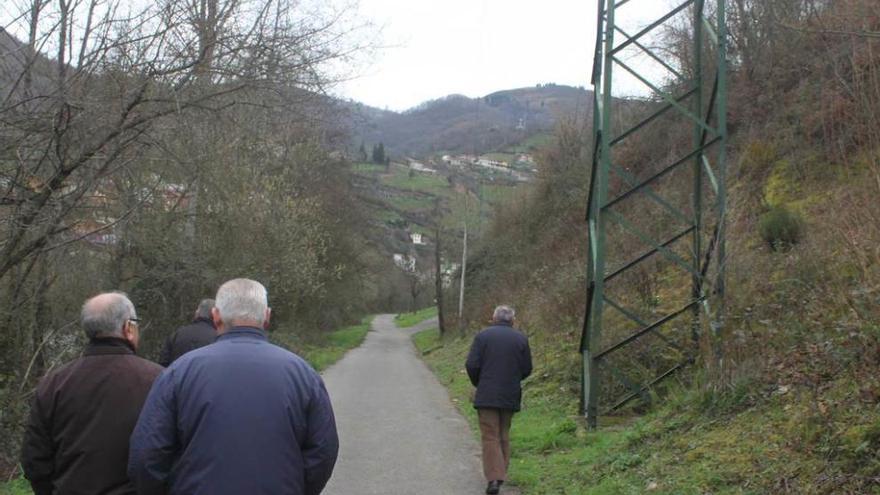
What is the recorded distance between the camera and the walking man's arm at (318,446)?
3738 millimetres

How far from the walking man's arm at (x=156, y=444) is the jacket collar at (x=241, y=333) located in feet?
0.98

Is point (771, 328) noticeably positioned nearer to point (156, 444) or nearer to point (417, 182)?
point (156, 444)

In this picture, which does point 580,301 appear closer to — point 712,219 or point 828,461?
point 712,219

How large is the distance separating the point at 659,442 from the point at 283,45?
520 centimetres

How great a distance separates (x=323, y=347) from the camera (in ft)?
111

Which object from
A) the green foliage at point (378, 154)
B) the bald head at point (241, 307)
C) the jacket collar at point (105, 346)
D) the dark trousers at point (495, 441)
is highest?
the green foliage at point (378, 154)

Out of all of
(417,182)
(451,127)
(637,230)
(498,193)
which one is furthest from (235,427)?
(417,182)

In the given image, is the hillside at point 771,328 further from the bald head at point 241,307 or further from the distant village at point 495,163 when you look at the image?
the distant village at point 495,163

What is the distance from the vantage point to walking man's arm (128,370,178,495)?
360 cm

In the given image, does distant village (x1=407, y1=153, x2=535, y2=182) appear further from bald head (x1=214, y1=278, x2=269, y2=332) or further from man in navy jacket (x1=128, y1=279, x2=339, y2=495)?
man in navy jacket (x1=128, y1=279, x2=339, y2=495)

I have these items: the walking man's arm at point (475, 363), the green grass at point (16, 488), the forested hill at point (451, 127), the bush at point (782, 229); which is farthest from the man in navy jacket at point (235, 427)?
the forested hill at point (451, 127)

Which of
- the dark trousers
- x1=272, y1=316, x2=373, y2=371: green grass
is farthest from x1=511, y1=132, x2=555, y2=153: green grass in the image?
the dark trousers

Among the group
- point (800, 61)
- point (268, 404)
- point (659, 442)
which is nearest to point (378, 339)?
point (800, 61)

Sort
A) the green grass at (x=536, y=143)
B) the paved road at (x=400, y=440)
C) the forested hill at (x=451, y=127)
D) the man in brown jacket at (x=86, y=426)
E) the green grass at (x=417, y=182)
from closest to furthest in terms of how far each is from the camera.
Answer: the man in brown jacket at (x=86, y=426) → the paved road at (x=400, y=440) → the green grass at (x=536, y=143) → the forested hill at (x=451, y=127) → the green grass at (x=417, y=182)
